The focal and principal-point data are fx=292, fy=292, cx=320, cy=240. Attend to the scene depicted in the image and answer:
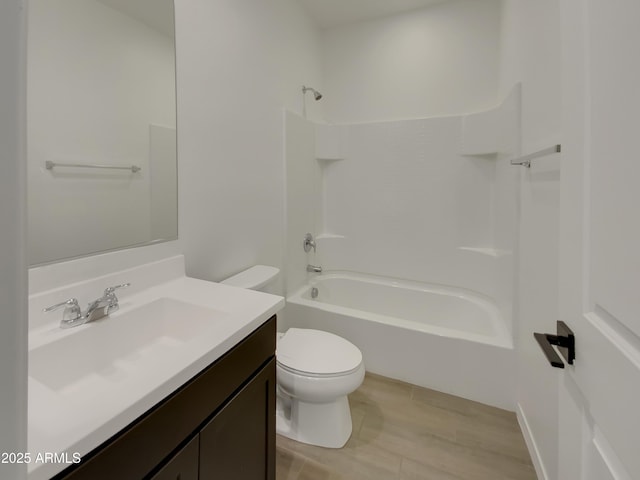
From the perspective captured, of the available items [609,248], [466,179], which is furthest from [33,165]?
[466,179]

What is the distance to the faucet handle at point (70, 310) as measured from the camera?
2.88 ft

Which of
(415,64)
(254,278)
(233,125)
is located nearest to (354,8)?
(415,64)

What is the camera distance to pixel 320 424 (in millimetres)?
1479

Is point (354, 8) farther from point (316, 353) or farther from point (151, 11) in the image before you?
→ point (316, 353)

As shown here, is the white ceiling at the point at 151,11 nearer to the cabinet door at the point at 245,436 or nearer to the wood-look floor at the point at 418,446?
the cabinet door at the point at 245,436

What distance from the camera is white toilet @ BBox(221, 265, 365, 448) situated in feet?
4.50

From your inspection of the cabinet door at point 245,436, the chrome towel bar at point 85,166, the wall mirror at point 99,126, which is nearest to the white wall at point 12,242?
the cabinet door at point 245,436

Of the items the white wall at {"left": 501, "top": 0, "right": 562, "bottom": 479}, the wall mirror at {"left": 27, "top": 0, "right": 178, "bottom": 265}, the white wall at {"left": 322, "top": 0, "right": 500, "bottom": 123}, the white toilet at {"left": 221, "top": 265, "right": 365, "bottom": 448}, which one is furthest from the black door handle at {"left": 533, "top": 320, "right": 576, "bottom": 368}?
the white wall at {"left": 322, "top": 0, "right": 500, "bottom": 123}

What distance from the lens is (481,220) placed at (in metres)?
2.37

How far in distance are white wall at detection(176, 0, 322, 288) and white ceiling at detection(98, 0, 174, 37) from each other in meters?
0.05

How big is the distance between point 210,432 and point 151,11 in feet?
5.07

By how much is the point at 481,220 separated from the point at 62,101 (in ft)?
8.52

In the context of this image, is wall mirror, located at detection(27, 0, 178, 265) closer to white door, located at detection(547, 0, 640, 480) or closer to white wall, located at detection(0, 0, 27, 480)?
white wall, located at detection(0, 0, 27, 480)

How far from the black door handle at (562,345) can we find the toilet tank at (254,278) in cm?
127
